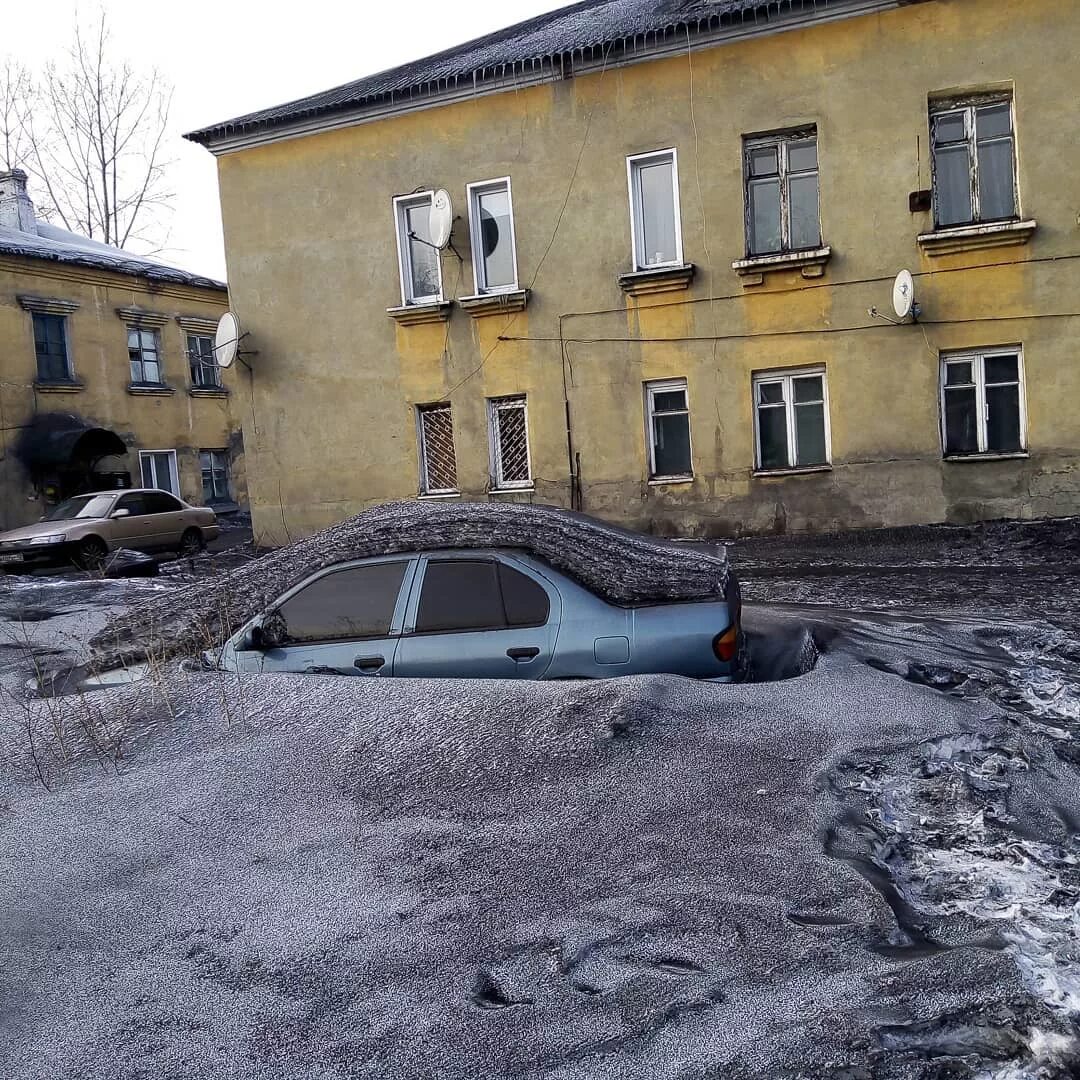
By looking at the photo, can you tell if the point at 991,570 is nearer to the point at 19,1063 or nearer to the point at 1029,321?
the point at 1029,321

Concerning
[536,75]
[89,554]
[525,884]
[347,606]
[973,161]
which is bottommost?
[525,884]

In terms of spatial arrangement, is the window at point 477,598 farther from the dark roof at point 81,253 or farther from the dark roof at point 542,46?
the dark roof at point 81,253

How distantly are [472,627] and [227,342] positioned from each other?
13.3 meters

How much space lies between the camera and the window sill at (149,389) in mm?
26141

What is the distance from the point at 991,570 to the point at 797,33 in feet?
25.4

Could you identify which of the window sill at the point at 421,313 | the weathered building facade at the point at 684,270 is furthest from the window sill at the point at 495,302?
the window sill at the point at 421,313

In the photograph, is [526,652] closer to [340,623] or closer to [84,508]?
[340,623]

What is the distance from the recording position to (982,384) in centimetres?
1359

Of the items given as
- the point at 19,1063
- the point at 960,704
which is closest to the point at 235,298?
the point at 960,704

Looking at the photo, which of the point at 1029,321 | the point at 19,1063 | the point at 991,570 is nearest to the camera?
the point at 19,1063

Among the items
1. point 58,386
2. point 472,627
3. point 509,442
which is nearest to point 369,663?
point 472,627

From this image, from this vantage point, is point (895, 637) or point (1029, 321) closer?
point (895, 637)

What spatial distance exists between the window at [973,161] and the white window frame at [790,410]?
250 centimetres

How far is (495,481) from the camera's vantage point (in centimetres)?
1630
